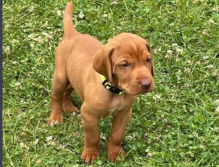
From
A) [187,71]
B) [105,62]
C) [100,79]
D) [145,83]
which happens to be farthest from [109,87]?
[187,71]

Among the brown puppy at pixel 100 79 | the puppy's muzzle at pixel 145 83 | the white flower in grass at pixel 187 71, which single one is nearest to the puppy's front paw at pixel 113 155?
the brown puppy at pixel 100 79

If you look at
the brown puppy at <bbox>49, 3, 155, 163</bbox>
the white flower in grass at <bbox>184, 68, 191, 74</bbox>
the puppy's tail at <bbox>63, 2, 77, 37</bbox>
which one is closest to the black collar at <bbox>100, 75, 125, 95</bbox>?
the brown puppy at <bbox>49, 3, 155, 163</bbox>

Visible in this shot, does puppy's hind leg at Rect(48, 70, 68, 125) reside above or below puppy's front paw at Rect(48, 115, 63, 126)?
above

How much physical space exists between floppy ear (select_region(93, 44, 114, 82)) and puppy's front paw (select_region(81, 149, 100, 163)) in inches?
39.5

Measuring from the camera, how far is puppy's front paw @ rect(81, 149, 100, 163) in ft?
17.9

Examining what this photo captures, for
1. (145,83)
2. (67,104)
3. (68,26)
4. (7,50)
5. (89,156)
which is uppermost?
(68,26)

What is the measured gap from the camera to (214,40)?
278 inches

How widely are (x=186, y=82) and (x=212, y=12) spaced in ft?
5.16

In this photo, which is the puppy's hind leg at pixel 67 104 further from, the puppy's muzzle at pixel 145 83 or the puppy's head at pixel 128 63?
the puppy's muzzle at pixel 145 83

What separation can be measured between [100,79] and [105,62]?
13.5 inches

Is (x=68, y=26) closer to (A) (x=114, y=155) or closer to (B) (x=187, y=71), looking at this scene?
(A) (x=114, y=155)

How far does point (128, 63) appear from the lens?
4.58 m

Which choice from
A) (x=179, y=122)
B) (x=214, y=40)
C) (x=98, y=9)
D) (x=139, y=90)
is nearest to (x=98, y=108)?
(x=139, y=90)

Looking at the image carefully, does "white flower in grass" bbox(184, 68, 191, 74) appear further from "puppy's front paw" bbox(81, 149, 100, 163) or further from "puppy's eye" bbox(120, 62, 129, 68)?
"puppy's eye" bbox(120, 62, 129, 68)
